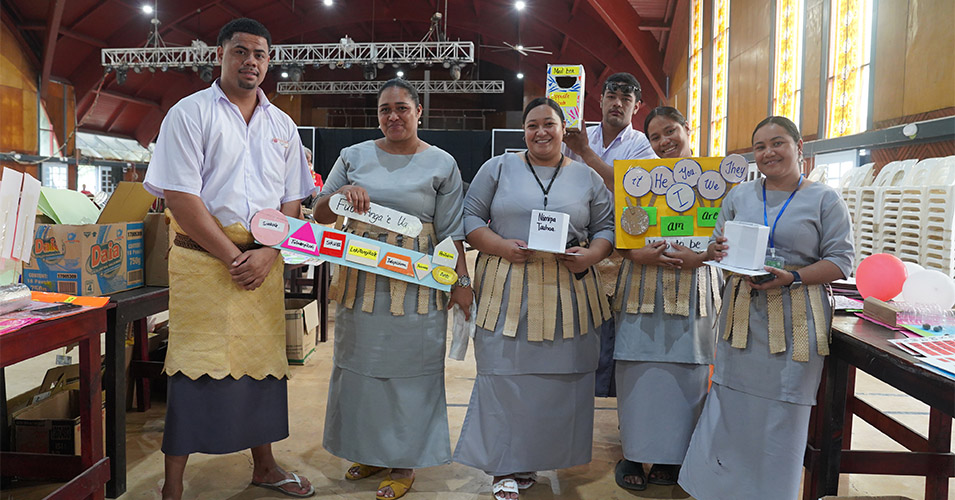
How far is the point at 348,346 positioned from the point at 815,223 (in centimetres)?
170

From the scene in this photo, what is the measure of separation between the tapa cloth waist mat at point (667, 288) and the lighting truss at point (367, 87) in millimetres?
16644

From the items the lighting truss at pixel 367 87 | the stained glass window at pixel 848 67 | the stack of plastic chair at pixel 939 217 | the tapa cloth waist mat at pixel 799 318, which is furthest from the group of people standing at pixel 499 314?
the lighting truss at pixel 367 87

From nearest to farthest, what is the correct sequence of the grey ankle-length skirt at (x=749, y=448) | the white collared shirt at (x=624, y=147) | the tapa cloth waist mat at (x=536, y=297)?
the grey ankle-length skirt at (x=749, y=448) → the tapa cloth waist mat at (x=536, y=297) → the white collared shirt at (x=624, y=147)

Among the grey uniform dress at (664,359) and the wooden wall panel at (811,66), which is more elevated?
the wooden wall panel at (811,66)

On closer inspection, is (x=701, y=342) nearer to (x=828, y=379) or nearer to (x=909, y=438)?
(x=828, y=379)

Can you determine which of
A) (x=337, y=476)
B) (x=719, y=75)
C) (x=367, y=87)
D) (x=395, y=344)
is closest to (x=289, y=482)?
(x=337, y=476)

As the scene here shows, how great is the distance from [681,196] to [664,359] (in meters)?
0.65

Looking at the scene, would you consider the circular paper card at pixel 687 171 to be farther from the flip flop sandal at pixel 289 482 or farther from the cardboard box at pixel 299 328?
the cardboard box at pixel 299 328

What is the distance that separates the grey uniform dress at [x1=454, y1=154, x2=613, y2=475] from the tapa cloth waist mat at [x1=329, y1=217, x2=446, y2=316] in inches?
7.6

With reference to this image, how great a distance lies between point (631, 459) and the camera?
8.17 ft

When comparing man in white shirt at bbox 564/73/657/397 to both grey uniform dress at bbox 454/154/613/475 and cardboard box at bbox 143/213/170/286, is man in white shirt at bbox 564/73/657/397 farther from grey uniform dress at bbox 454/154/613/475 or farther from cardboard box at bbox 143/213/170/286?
cardboard box at bbox 143/213/170/286

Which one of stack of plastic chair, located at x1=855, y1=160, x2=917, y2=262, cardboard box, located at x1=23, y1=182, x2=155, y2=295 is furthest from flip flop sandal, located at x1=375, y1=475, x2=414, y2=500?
stack of plastic chair, located at x1=855, y1=160, x2=917, y2=262

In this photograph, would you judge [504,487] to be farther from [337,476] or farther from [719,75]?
[719,75]

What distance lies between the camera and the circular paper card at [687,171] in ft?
7.43
